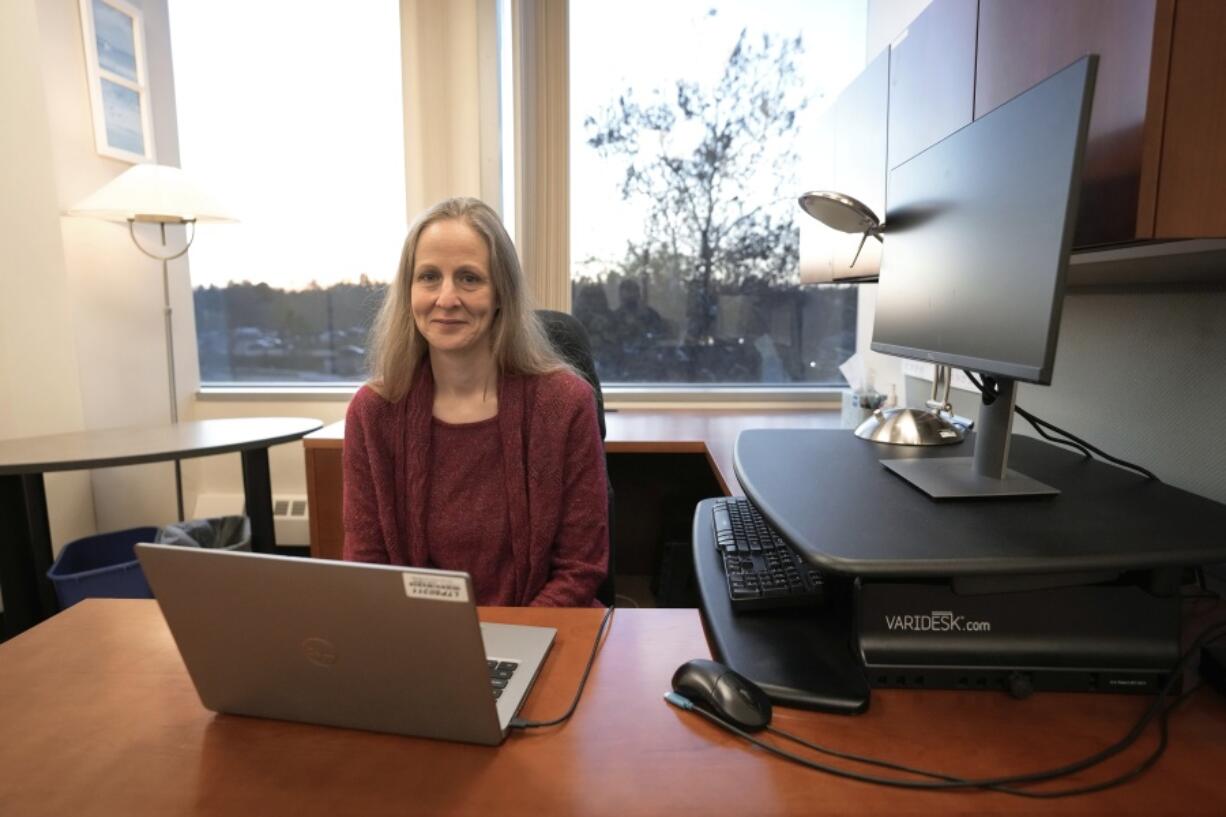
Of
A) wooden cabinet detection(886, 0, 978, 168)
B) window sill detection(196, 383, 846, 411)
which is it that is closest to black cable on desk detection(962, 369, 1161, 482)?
wooden cabinet detection(886, 0, 978, 168)

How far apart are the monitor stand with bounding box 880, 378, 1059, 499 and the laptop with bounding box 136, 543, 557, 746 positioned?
23.5 inches

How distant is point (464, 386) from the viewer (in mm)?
1377

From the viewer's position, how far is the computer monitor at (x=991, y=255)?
2.28 feet

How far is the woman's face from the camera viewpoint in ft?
4.25

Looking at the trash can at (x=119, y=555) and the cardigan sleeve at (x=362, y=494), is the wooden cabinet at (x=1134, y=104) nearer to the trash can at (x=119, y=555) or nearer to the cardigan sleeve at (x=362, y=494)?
the cardigan sleeve at (x=362, y=494)

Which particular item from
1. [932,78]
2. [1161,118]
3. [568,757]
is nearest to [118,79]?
[932,78]

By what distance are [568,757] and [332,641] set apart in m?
0.25

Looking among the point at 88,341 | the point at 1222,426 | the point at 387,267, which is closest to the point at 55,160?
the point at 88,341

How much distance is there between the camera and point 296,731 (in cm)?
71

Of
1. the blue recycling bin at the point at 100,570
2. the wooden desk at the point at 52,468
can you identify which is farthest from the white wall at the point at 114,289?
the wooden desk at the point at 52,468

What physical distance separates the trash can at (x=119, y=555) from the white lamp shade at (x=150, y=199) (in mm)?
1076

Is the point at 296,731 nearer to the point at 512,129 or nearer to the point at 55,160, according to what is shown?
the point at 512,129

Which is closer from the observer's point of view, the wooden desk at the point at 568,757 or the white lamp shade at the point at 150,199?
the wooden desk at the point at 568,757

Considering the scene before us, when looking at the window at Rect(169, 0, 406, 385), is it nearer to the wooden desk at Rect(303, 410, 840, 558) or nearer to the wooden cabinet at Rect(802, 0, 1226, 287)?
the wooden desk at Rect(303, 410, 840, 558)
